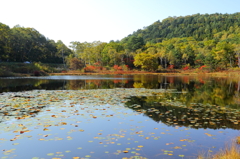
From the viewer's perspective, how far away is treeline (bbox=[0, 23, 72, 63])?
5738 centimetres

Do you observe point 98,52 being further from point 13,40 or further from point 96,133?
point 96,133

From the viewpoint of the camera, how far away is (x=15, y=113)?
8.69 meters

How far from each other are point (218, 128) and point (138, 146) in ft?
12.4

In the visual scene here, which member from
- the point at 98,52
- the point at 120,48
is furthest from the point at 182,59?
the point at 98,52

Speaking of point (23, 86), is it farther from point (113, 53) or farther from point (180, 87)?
point (113, 53)

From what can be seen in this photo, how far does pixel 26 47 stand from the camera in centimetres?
6875

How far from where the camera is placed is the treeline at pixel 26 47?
57.4 metres

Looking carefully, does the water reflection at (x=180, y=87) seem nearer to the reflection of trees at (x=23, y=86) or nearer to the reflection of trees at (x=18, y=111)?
the reflection of trees at (x=23, y=86)

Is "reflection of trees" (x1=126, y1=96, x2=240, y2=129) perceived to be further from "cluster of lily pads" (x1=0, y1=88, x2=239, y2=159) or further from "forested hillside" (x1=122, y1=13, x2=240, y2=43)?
"forested hillside" (x1=122, y1=13, x2=240, y2=43)

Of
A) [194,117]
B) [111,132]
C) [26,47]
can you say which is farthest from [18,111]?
[26,47]

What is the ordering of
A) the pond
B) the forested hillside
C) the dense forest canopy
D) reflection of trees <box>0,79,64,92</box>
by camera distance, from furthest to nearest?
the forested hillside → the dense forest canopy → reflection of trees <box>0,79,64,92</box> → the pond

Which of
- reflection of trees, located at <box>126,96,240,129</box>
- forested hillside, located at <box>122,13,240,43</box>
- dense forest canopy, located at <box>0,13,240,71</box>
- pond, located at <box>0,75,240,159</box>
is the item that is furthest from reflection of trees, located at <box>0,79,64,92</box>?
forested hillside, located at <box>122,13,240,43</box>

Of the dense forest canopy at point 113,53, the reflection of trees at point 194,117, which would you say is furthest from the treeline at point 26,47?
the reflection of trees at point 194,117

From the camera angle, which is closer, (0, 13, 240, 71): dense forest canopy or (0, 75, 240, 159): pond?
(0, 75, 240, 159): pond
